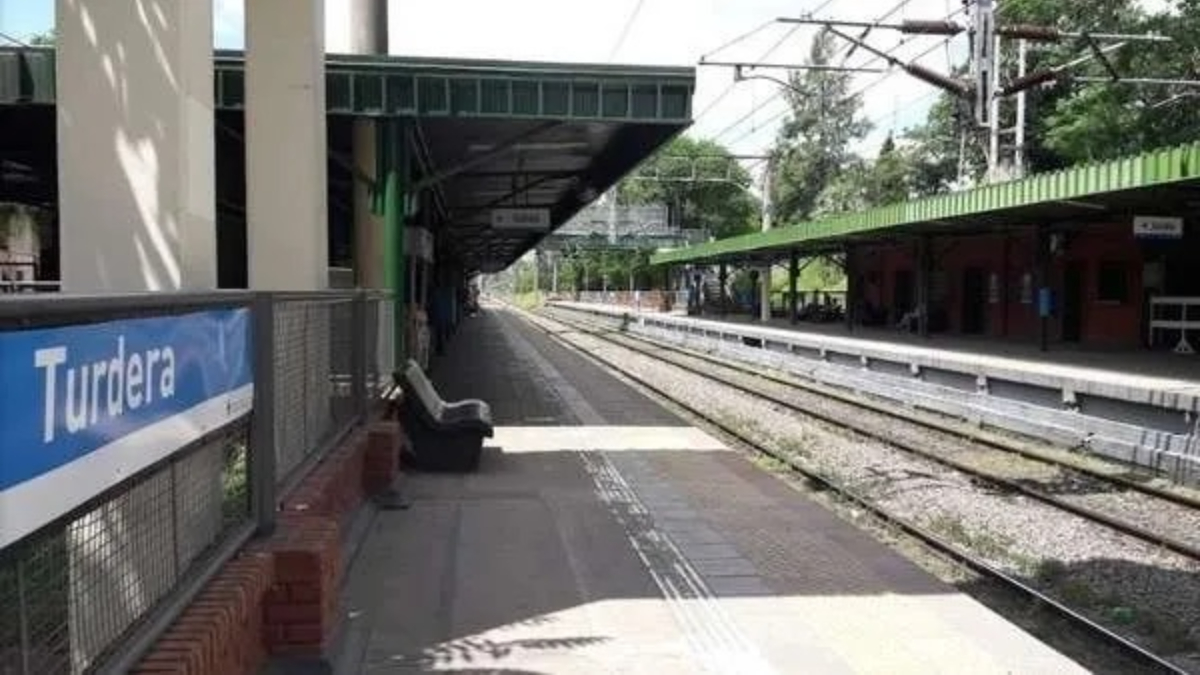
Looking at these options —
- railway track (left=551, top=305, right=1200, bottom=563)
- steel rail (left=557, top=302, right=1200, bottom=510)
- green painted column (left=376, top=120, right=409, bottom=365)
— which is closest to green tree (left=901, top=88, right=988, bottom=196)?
steel rail (left=557, top=302, right=1200, bottom=510)

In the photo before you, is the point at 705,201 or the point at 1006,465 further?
the point at 705,201

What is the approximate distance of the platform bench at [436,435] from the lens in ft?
39.8

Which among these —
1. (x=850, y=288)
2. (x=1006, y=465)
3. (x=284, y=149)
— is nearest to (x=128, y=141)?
(x=284, y=149)

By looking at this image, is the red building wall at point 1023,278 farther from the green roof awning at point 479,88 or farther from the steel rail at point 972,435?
the green roof awning at point 479,88

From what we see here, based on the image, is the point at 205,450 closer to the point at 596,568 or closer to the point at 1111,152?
the point at 596,568

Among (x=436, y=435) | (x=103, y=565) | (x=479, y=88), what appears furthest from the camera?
(x=479, y=88)

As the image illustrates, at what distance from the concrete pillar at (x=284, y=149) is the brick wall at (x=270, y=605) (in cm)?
352

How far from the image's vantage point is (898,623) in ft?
22.3

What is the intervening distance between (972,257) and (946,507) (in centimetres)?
2898

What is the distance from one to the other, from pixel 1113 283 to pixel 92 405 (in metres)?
30.9

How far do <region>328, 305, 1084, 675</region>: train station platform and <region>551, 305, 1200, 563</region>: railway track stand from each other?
2.33 metres

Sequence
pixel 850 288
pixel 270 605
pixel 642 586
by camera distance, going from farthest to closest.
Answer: pixel 850 288, pixel 642 586, pixel 270 605

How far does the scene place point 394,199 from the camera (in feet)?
55.7

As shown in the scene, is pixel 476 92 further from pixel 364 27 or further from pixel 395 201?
pixel 364 27
